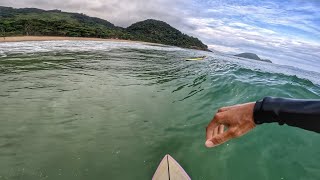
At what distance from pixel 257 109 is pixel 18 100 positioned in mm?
10468


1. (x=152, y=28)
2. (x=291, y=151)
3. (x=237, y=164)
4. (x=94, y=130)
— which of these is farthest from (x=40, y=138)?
(x=152, y=28)

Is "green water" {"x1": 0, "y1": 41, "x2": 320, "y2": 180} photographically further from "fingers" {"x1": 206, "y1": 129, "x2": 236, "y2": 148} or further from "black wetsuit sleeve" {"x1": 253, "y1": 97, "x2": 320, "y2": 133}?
"black wetsuit sleeve" {"x1": 253, "y1": 97, "x2": 320, "y2": 133}

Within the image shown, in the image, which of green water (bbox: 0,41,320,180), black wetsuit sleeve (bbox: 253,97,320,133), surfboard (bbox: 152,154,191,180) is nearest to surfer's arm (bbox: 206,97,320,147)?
black wetsuit sleeve (bbox: 253,97,320,133)

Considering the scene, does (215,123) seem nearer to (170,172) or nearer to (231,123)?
(231,123)

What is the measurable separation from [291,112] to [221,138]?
1.63 feet

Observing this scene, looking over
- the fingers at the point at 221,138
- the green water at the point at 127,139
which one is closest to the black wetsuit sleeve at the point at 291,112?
the fingers at the point at 221,138

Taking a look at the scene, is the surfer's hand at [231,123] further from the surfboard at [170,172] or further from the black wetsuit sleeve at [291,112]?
the surfboard at [170,172]

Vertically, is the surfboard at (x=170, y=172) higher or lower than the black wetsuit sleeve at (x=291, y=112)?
lower

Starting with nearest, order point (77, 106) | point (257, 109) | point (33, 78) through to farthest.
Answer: point (257, 109) < point (77, 106) < point (33, 78)

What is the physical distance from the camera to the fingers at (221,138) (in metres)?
1.92

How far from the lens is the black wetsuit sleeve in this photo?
162 cm

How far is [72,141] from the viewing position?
24.3 ft

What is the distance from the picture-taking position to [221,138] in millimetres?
1960

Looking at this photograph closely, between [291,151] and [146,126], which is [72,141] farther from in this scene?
[291,151]
